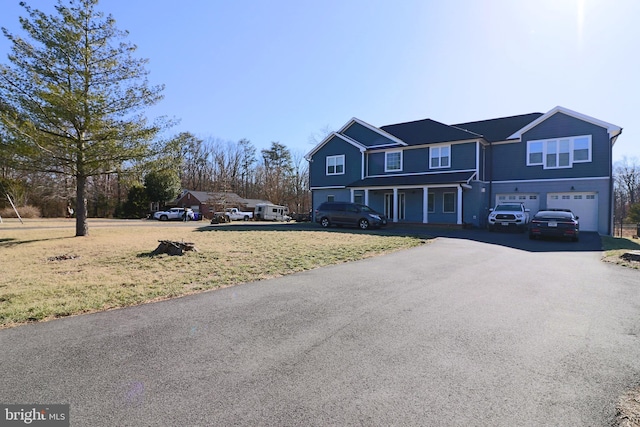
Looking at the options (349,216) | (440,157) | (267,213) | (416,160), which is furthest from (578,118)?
(267,213)

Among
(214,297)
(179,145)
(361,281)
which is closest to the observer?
(214,297)

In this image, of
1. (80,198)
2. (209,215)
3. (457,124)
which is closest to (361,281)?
(80,198)

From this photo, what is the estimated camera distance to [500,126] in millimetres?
24703

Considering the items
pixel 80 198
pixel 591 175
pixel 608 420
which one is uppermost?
pixel 591 175

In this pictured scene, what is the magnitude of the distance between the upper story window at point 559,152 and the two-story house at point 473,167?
0.05 metres

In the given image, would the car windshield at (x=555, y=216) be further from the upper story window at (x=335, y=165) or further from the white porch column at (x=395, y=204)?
the upper story window at (x=335, y=165)

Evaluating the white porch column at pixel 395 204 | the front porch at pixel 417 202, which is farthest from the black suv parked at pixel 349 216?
the front porch at pixel 417 202

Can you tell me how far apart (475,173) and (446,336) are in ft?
64.3

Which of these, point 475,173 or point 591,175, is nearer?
point 591,175

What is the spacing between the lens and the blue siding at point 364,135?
26422 mm

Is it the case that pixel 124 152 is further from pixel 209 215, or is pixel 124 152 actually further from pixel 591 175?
pixel 209 215

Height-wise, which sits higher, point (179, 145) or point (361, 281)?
point (179, 145)

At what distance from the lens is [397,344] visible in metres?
3.81

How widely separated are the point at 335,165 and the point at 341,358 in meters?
25.0
